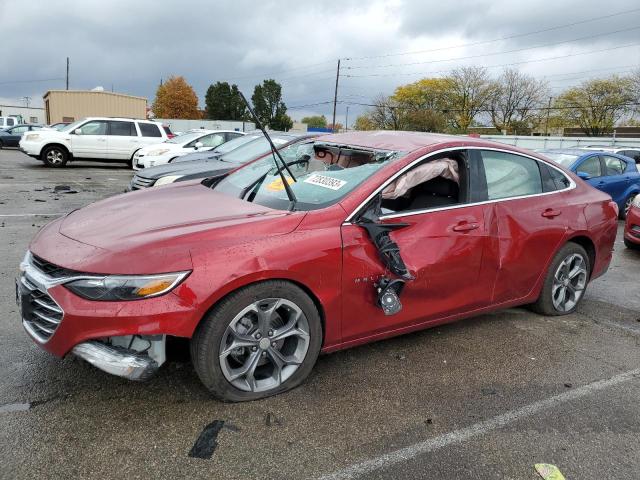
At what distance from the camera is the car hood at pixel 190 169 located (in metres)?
8.59

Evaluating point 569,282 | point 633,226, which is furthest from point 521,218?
point 633,226

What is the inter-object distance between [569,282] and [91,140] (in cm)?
1629

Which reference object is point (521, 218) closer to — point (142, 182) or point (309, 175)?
point (309, 175)

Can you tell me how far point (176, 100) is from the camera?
81.0 metres

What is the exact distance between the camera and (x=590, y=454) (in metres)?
2.65

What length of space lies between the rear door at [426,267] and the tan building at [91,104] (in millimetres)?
43504

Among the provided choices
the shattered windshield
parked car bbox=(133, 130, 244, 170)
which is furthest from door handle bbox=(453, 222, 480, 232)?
parked car bbox=(133, 130, 244, 170)

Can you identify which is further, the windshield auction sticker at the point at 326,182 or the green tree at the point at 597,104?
the green tree at the point at 597,104

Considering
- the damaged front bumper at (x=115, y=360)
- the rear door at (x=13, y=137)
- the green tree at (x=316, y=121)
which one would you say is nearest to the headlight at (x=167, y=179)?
the damaged front bumper at (x=115, y=360)

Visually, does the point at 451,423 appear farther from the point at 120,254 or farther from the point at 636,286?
the point at 636,286

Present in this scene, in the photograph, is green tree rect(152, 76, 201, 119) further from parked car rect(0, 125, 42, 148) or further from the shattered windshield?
the shattered windshield

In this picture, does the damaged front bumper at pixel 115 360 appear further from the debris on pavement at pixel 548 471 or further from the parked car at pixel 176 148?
the parked car at pixel 176 148

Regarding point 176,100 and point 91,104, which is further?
point 176,100

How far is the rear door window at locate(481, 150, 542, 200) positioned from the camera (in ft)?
12.9
